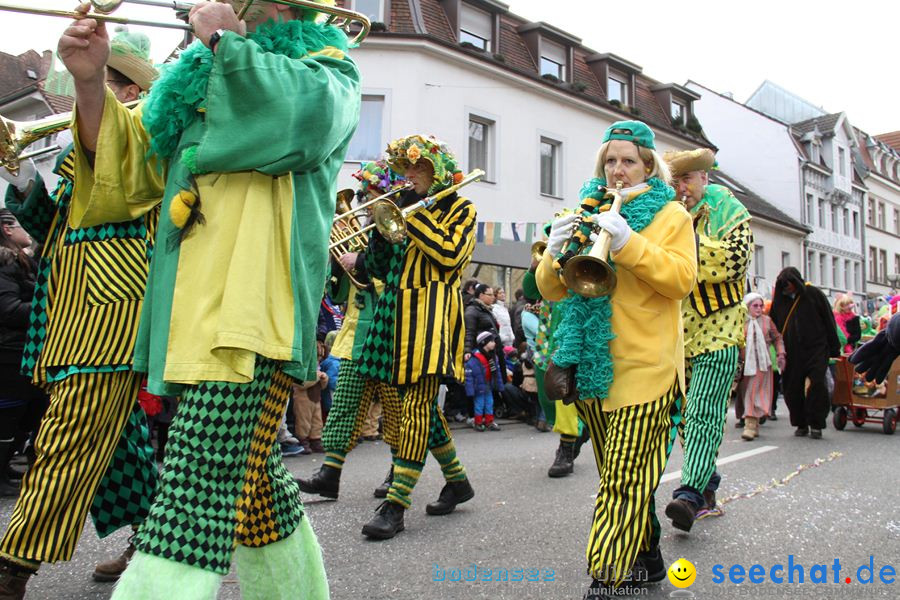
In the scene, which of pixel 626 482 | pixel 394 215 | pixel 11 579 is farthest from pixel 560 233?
pixel 11 579

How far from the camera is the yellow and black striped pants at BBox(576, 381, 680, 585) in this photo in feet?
9.10

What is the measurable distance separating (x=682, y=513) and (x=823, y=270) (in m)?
41.7

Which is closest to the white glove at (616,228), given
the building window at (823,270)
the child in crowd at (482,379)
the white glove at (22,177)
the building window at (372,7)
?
the white glove at (22,177)

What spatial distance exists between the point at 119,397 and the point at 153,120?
3.40 ft

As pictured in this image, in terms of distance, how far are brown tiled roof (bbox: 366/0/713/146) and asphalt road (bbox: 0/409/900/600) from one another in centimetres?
1500

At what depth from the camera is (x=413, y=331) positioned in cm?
428

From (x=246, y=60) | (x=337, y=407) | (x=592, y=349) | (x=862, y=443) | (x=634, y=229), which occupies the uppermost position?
(x=246, y=60)

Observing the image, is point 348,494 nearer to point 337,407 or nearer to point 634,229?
point 337,407

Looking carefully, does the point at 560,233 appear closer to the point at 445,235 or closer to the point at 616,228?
the point at 616,228

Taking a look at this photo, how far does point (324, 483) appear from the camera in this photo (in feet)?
15.2

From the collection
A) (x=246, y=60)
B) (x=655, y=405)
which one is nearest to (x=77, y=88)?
(x=246, y=60)

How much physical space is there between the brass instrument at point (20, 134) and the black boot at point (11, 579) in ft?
4.72

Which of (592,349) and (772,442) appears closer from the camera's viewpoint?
(592,349)

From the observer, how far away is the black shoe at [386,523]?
394 centimetres
